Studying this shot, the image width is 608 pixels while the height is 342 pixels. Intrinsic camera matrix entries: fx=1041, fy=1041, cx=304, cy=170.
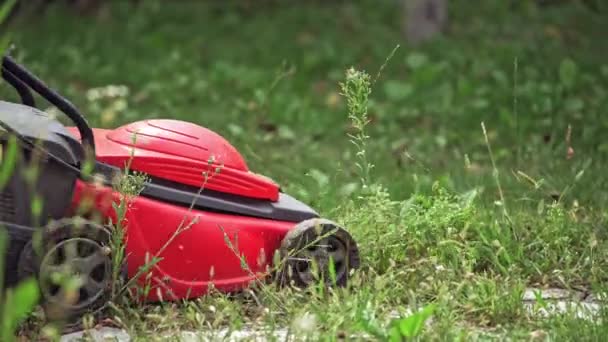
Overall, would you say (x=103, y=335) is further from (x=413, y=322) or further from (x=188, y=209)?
(x=413, y=322)

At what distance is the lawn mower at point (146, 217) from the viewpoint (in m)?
2.62

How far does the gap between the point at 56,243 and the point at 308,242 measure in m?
0.71

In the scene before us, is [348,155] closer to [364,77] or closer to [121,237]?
[364,77]

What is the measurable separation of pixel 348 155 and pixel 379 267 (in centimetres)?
164

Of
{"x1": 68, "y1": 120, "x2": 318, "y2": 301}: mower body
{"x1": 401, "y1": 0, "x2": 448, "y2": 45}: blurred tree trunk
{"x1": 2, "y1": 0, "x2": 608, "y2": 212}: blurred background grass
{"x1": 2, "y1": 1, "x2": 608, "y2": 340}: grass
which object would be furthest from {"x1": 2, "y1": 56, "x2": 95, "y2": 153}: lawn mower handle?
{"x1": 401, "y1": 0, "x2": 448, "y2": 45}: blurred tree trunk

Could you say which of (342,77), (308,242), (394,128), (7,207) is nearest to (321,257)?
(308,242)

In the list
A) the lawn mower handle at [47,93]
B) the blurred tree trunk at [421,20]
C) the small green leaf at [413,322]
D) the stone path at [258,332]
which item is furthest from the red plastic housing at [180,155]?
the blurred tree trunk at [421,20]

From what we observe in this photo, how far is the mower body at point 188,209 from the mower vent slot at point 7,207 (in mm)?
173

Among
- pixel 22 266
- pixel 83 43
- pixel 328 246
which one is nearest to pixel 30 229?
pixel 22 266

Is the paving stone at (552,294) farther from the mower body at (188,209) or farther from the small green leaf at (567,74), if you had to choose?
the small green leaf at (567,74)

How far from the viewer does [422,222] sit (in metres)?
3.18

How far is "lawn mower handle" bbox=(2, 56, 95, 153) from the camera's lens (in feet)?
8.57

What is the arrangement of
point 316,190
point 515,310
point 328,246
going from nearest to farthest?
point 515,310, point 328,246, point 316,190

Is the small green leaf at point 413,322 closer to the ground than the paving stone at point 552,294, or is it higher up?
closer to the ground
